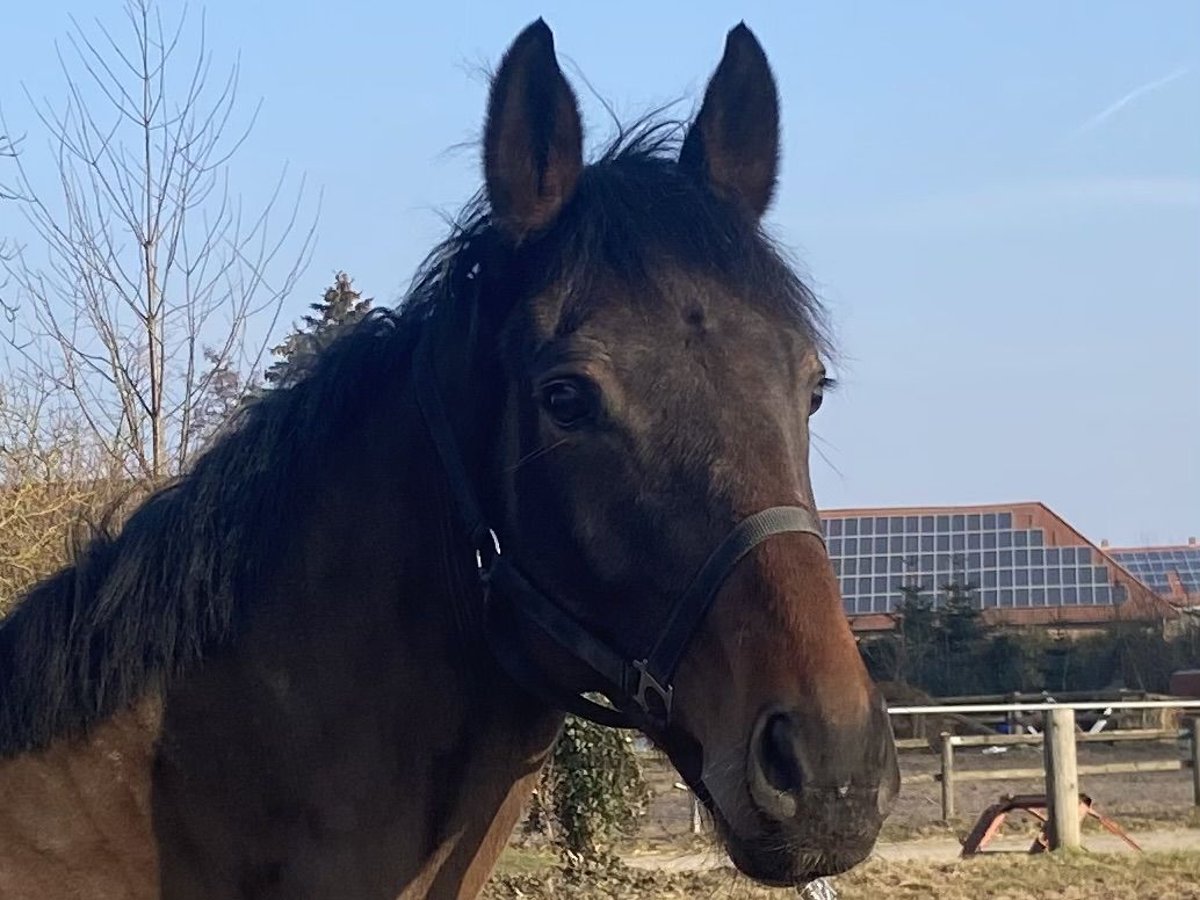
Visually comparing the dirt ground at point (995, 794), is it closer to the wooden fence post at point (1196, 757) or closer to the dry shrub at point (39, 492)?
the wooden fence post at point (1196, 757)

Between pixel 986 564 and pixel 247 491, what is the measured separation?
3558 cm

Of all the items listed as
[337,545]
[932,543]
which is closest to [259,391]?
[337,545]

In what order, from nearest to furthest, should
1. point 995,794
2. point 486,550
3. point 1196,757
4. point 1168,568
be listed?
point 486,550 < point 1196,757 < point 995,794 < point 1168,568

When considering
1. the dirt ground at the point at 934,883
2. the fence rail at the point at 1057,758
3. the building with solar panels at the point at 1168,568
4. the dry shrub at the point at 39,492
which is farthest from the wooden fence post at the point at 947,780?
the building with solar panels at the point at 1168,568

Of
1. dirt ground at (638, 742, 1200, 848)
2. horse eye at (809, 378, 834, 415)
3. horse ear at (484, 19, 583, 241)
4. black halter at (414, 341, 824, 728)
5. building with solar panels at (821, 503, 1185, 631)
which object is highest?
building with solar panels at (821, 503, 1185, 631)

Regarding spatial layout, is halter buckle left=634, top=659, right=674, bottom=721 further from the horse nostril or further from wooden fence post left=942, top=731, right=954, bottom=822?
wooden fence post left=942, top=731, right=954, bottom=822

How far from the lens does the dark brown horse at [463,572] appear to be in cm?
245

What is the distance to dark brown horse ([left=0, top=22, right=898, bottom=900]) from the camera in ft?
8.02

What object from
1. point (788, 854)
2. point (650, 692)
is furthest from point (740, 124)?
point (788, 854)

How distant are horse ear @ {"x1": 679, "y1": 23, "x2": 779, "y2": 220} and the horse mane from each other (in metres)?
0.10

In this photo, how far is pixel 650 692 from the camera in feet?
8.13

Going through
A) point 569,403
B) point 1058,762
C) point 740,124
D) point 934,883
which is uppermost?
point 740,124

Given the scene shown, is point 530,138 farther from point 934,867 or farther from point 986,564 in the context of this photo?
point 986,564

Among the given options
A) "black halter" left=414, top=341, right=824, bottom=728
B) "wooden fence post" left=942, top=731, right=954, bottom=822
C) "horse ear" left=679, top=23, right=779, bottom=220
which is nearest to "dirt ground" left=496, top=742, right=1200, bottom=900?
"wooden fence post" left=942, top=731, right=954, bottom=822
